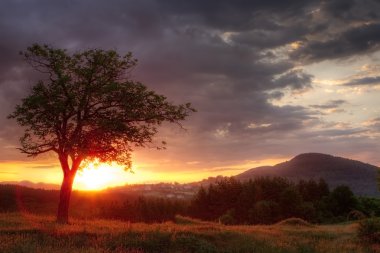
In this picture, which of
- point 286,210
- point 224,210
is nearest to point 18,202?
point 224,210

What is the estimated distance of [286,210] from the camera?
106 m

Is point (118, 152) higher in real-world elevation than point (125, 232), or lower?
higher

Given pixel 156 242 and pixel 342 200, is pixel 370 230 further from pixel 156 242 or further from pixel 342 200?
pixel 342 200

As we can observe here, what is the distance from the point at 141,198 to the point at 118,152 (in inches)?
4402

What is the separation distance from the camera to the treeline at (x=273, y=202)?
10281 cm

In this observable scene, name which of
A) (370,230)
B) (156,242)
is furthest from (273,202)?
(156,242)

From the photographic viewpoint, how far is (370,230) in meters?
27.5

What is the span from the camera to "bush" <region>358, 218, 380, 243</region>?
88.9 feet

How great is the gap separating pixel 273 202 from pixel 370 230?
3112 inches

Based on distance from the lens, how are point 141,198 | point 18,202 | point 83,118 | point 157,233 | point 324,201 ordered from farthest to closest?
1. point 141,198
2. point 18,202
3. point 324,201
4. point 83,118
5. point 157,233

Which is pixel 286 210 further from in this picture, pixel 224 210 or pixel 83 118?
pixel 83 118

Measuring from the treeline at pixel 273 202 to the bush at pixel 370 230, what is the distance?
6399cm

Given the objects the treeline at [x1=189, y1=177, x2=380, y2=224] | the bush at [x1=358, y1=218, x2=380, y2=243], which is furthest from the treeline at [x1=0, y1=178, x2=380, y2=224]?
the bush at [x1=358, y1=218, x2=380, y2=243]

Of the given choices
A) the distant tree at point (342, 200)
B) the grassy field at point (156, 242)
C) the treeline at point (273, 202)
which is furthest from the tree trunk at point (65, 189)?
the distant tree at point (342, 200)
